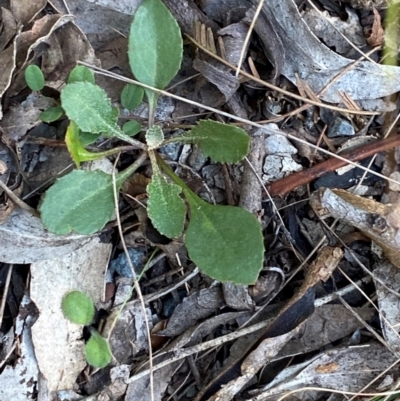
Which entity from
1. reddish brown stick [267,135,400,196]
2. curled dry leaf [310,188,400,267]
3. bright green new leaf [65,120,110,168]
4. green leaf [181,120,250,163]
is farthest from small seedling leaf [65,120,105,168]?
curled dry leaf [310,188,400,267]

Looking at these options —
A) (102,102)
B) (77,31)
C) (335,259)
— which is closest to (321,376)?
(335,259)

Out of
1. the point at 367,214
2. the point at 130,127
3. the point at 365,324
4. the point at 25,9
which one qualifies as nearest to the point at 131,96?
the point at 130,127

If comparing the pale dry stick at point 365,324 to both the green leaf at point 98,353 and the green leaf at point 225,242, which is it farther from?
the green leaf at point 98,353

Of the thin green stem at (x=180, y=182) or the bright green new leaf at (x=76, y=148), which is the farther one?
the thin green stem at (x=180, y=182)

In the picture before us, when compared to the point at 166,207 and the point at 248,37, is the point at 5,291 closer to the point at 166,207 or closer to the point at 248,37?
the point at 166,207

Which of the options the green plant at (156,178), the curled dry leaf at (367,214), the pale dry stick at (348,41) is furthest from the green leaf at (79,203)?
the pale dry stick at (348,41)

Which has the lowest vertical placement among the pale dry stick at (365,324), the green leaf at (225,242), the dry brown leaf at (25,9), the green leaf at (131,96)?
the pale dry stick at (365,324)

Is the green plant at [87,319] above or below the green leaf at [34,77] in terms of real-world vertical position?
below

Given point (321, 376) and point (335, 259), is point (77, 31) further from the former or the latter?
point (321, 376)
